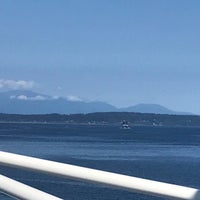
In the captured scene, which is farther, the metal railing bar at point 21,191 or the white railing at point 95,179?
the metal railing bar at point 21,191

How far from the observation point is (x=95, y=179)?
7.51 ft

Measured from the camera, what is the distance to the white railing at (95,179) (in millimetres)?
2195

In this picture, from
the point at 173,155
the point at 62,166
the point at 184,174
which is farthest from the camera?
the point at 173,155

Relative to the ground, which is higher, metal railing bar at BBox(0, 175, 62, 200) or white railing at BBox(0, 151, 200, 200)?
white railing at BBox(0, 151, 200, 200)

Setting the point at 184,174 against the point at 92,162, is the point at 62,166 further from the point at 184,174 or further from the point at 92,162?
the point at 92,162

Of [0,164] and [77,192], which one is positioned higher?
[0,164]

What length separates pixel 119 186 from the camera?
88.2 inches

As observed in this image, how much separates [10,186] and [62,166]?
0.21 meters

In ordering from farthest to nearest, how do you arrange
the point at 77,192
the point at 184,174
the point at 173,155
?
the point at 173,155, the point at 184,174, the point at 77,192

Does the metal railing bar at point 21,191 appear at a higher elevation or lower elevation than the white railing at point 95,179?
lower

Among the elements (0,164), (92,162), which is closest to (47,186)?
(92,162)

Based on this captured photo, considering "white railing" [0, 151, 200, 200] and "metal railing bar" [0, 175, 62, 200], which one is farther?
"metal railing bar" [0, 175, 62, 200]

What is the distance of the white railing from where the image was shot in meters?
2.20

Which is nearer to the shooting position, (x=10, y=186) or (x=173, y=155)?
(x=10, y=186)
